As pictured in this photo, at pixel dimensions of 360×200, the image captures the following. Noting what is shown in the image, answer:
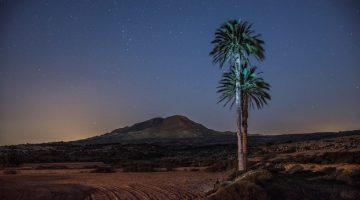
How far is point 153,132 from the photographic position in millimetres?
198750

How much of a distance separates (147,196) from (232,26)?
56.4ft

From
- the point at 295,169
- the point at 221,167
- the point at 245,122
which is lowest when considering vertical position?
the point at 221,167

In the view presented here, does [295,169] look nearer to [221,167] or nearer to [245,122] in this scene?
[245,122]

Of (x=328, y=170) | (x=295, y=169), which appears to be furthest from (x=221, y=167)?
(x=328, y=170)

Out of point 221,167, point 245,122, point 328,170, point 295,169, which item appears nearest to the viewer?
point 328,170

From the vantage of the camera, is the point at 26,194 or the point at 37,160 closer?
the point at 26,194

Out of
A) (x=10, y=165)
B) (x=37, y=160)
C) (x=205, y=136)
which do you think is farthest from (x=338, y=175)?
(x=205, y=136)

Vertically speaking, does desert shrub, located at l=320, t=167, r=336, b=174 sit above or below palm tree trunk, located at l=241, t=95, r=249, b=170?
below

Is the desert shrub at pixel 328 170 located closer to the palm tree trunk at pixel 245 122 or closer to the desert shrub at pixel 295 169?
the desert shrub at pixel 295 169

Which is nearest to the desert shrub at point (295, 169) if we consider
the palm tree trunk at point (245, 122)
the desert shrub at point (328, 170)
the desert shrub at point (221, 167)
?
the desert shrub at point (328, 170)

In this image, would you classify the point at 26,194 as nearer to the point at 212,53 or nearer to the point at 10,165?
the point at 212,53

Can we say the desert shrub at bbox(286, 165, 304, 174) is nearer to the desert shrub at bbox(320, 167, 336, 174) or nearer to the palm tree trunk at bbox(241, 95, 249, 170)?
the desert shrub at bbox(320, 167, 336, 174)

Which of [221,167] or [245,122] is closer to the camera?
[245,122]

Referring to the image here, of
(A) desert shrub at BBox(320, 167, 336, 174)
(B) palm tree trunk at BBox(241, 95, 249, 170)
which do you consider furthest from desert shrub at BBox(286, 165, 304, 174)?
(B) palm tree trunk at BBox(241, 95, 249, 170)
